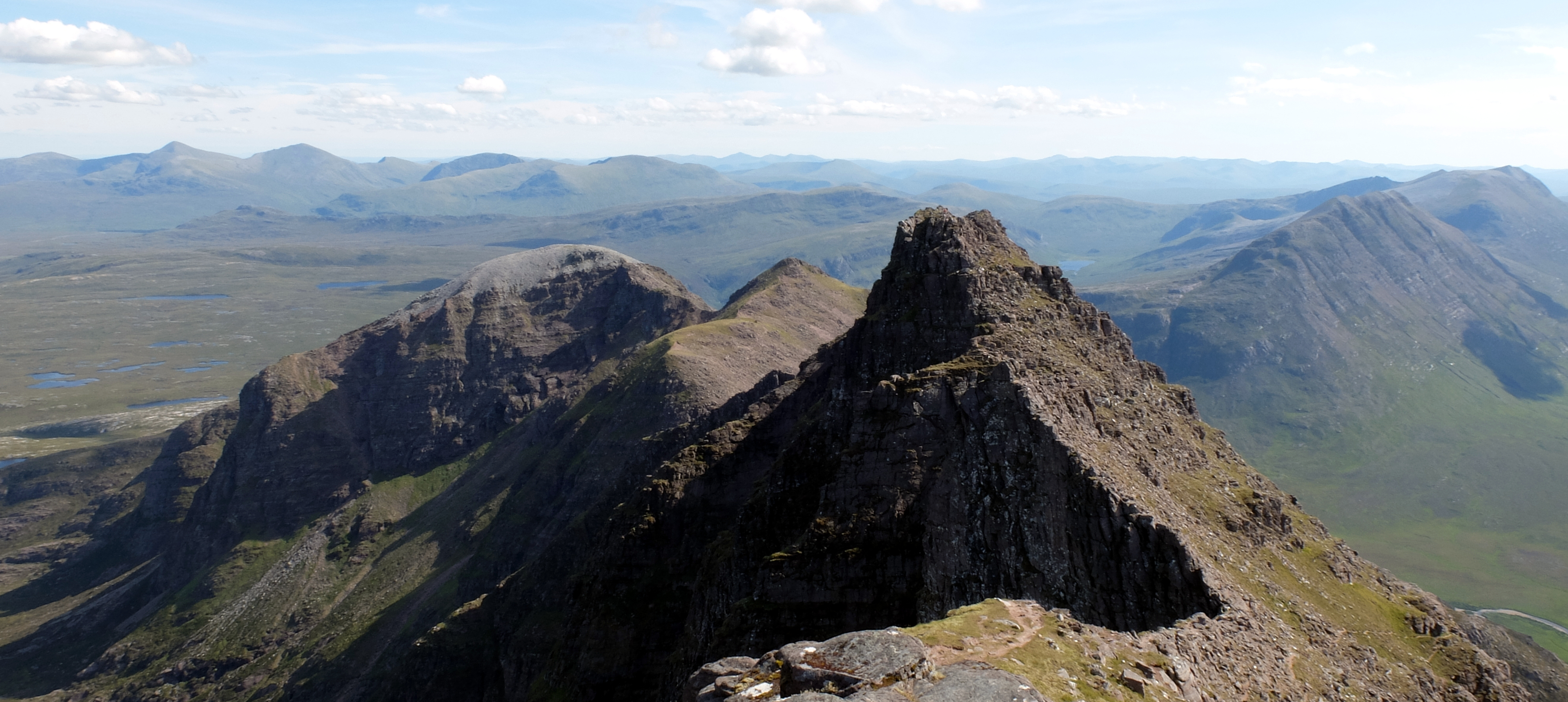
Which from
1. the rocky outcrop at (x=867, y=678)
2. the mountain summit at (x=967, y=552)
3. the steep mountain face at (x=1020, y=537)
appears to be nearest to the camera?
the rocky outcrop at (x=867, y=678)

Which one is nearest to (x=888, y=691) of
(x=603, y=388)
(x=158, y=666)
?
(x=603, y=388)

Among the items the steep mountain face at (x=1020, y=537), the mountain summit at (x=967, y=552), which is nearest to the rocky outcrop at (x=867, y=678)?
the mountain summit at (x=967, y=552)

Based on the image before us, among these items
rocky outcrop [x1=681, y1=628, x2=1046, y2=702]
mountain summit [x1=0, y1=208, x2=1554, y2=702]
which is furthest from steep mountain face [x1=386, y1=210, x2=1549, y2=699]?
rocky outcrop [x1=681, y1=628, x2=1046, y2=702]

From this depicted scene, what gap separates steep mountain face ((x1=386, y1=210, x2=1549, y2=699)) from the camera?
4841 cm

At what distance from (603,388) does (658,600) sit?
365 ft

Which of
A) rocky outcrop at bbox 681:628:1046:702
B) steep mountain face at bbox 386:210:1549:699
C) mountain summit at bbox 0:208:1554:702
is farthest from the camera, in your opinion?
steep mountain face at bbox 386:210:1549:699

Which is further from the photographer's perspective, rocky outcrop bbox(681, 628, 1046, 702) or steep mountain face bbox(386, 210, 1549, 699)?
steep mountain face bbox(386, 210, 1549, 699)

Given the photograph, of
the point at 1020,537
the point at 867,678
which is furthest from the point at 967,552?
the point at 867,678

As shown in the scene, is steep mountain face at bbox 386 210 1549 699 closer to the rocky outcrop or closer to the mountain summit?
the mountain summit

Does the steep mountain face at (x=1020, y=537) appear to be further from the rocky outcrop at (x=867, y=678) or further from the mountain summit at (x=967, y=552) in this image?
the rocky outcrop at (x=867, y=678)

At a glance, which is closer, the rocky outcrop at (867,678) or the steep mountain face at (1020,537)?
the rocky outcrop at (867,678)

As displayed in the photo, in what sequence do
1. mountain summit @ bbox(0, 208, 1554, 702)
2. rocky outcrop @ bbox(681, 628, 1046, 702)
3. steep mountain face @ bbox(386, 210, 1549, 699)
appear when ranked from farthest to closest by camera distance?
steep mountain face @ bbox(386, 210, 1549, 699) < mountain summit @ bbox(0, 208, 1554, 702) < rocky outcrop @ bbox(681, 628, 1046, 702)

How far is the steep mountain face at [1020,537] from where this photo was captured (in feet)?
159

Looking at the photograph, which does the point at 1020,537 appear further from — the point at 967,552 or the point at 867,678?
the point at 867,678
